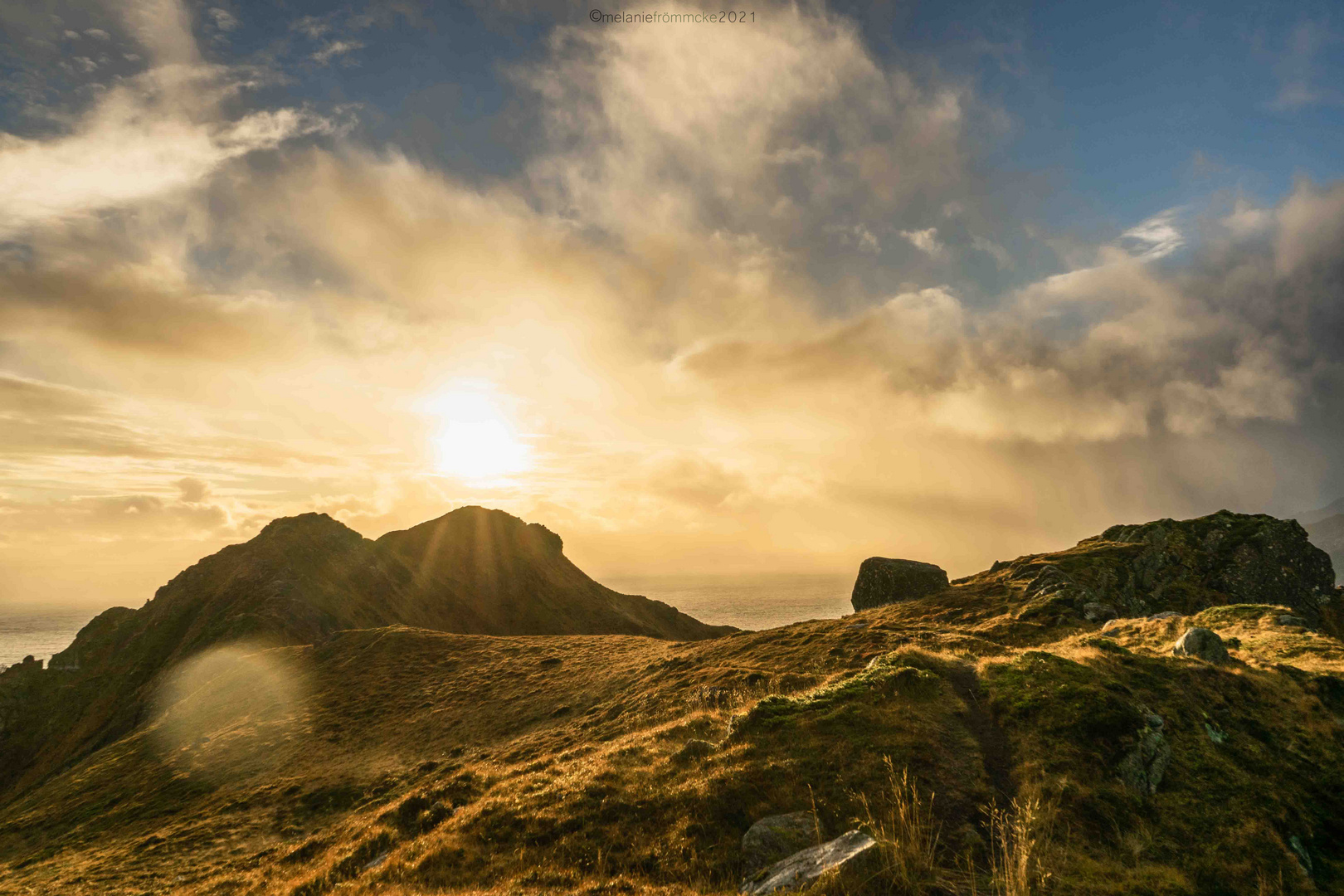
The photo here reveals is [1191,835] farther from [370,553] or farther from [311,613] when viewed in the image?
[370,553]

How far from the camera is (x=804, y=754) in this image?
48.7ft

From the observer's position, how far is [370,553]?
125 metres

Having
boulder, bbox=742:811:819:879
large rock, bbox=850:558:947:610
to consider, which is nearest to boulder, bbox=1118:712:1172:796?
boulder, bbox=742:811:819:879

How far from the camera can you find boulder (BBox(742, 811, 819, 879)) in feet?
36.8

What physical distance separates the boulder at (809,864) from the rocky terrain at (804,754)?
6 cm

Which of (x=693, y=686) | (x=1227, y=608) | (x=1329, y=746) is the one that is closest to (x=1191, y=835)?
(x=1329, y=746)

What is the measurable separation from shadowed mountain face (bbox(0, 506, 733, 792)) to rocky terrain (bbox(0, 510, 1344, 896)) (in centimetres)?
1211

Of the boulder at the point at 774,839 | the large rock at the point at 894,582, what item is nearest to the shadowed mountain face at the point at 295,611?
the large rock at the point at 894,582

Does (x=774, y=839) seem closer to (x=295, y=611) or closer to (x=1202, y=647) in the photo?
(x=1202, y=647)

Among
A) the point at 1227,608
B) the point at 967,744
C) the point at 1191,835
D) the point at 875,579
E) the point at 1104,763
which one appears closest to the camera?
the point at 1191,835

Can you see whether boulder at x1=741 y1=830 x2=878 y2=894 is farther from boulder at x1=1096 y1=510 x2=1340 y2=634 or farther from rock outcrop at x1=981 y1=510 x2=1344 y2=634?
boulder at x1=1096 y1=510 x2=1340 y2=634

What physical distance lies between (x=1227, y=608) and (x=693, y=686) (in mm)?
30024

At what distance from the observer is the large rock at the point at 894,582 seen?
56.0 meters

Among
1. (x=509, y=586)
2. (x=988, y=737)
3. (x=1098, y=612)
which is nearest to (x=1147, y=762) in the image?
(x=988, y=737)
